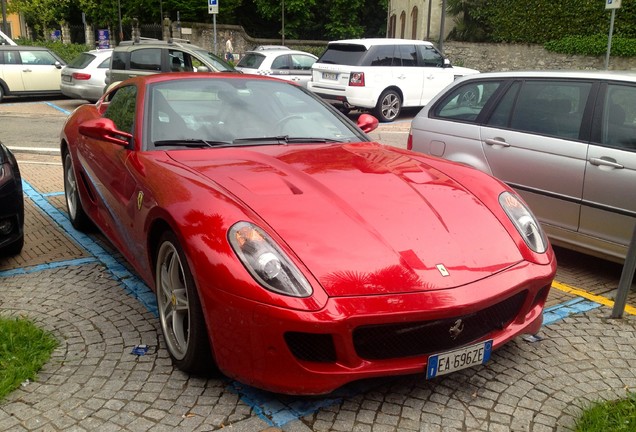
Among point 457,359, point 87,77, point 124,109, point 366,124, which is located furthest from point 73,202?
point 87,77

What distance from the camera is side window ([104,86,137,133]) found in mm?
4074

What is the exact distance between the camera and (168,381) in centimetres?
301

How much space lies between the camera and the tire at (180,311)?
111 inches

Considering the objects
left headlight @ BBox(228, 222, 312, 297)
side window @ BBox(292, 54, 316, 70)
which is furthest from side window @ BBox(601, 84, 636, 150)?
side window @ BBox(292, 54, 316, 70)

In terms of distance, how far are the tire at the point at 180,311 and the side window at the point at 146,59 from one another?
39.0ft

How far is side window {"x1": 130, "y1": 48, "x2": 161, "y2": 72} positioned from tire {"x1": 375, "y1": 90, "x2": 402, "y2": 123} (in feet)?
17.3

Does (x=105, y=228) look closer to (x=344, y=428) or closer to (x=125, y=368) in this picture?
(x=125, y=368)

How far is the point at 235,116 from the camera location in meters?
4.02

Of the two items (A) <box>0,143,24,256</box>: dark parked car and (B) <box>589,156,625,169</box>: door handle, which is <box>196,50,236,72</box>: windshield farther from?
(B) <box>589,156,625,169</box>: door handle

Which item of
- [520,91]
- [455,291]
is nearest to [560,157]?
[520,91]

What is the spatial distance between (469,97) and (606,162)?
5.42ft

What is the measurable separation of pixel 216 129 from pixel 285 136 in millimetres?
454

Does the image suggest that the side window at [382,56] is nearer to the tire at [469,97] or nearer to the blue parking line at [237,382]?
the tire at [469,97]

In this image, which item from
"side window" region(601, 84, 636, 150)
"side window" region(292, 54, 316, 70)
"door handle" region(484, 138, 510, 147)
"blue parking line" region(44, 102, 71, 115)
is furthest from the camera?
"side window" region(292, 54, 316, 70)
